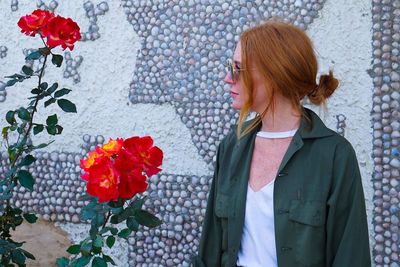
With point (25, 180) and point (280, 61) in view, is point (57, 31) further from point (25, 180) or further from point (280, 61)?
point (280, 61)

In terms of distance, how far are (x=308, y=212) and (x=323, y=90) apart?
1.24ft

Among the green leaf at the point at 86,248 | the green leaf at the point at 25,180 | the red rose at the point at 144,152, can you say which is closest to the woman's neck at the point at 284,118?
the red rose at the point at 144,152

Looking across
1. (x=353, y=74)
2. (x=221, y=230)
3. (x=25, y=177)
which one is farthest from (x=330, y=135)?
(x=25, y=177)

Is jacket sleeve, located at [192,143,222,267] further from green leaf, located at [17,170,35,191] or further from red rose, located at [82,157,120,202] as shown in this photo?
green leaf, located at [17,170,35,191]

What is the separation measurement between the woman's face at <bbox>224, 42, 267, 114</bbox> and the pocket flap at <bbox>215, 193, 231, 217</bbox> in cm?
26

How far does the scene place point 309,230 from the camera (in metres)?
1.61

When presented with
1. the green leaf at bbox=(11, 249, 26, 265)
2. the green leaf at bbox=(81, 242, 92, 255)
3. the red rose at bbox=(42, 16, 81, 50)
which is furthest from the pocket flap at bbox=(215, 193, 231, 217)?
the green leaf at bbox=(11, 249, 26, 265)

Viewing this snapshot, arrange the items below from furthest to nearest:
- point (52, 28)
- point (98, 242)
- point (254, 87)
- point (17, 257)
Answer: point (17, 257)
point (52, 28)
point (98, 242)
point (254, 87)

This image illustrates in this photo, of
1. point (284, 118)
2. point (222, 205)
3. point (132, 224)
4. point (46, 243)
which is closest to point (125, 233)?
point (132, 224)

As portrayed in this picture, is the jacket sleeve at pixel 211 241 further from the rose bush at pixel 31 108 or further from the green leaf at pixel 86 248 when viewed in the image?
the rose bush at pixel 31 108

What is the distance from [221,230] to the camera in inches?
72.3

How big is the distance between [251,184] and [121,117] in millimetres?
1459

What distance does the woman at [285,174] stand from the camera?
1593 millimetres

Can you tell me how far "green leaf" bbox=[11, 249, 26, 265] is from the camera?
2402 millimetres
